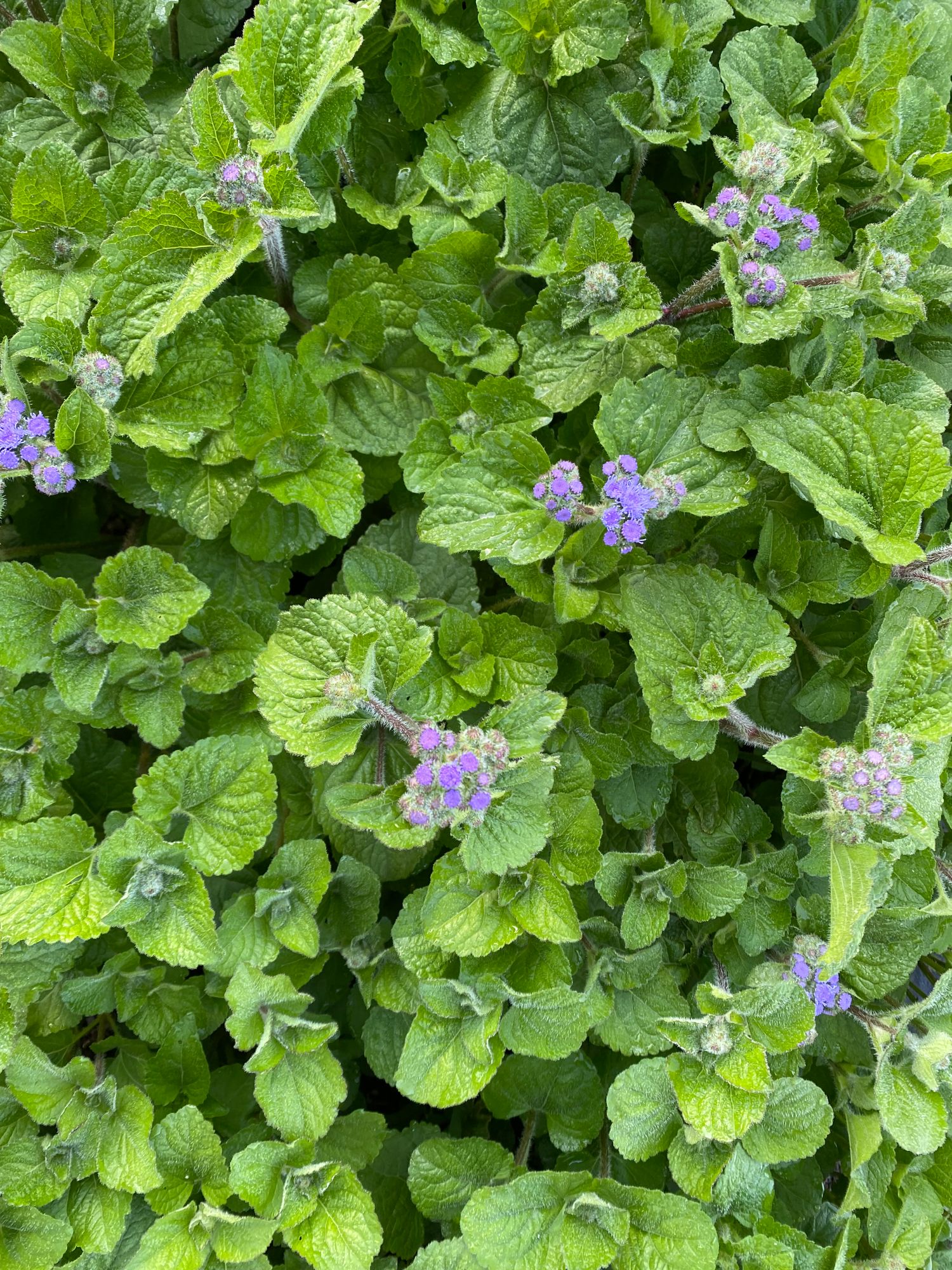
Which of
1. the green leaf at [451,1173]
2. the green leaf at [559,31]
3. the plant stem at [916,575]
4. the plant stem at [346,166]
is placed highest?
the green leaf at [559,31]

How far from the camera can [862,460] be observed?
2158mm

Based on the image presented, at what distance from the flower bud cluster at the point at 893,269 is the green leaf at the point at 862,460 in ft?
0.93

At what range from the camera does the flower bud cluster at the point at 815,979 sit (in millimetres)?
2213

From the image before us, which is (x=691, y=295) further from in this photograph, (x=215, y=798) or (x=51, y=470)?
(x=215, y=798)

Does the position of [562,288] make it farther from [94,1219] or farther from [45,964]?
[94,1219]

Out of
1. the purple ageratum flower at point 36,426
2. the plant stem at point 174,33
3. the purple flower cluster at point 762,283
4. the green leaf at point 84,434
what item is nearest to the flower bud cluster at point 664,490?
the purple flower cluster at point 762,283

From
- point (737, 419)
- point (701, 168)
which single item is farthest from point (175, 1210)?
point (701, 168)

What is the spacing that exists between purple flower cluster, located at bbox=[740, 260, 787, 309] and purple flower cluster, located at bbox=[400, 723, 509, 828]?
122 centimetres

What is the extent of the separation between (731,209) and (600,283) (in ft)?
1.15

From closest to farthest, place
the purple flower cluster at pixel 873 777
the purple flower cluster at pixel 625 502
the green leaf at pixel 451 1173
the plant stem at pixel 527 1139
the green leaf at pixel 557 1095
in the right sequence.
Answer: the purple flower cluster at pixel 873 777 → the purple flower cluster at pixel 625 502 → the green leaf at pixel 451 1173 → the green leaf at pixel 557 1095 → the plant stem at pixel 527 1139

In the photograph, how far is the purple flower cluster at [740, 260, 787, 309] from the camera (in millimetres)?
2137

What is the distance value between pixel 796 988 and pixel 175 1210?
1626 millimetres

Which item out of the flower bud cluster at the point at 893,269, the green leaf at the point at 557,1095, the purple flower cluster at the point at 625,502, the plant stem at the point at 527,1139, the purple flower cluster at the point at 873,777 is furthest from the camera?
the plant stem at the point at 527,1139

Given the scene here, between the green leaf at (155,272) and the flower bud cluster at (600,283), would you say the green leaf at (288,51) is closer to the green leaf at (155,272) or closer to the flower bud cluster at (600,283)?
the green leaf at (155,272)
